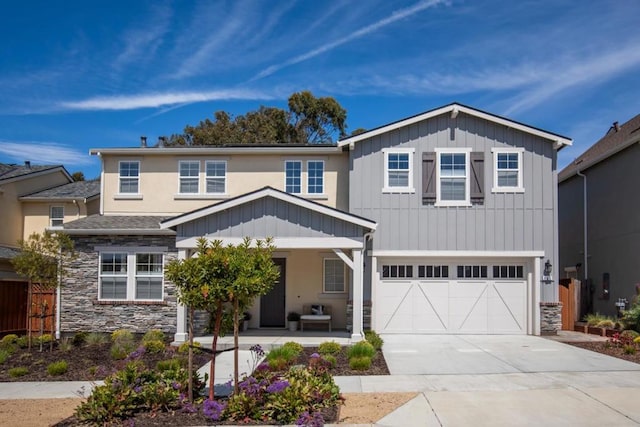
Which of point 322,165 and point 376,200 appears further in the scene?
point 322,165

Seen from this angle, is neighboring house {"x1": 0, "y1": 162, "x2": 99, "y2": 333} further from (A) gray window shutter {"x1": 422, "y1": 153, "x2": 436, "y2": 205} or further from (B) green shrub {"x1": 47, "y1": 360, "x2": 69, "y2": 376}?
(A) gray window shutter {"x1": 422, "y1": 153, "x2": 436, "y2": 205}

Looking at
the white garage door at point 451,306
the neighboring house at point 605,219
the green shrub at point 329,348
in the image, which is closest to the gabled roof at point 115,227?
the green shrub at point 329,348

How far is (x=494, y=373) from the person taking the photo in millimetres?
11453

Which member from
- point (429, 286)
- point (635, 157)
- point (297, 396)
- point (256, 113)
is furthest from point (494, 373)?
point (256, 113)

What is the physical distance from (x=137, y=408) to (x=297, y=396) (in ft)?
7.67

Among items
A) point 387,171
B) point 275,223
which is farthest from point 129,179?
point 387,171

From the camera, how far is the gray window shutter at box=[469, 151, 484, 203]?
17719 millimetres

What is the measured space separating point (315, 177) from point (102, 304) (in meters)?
7.63

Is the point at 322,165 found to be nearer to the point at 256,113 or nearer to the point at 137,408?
the point at 137,408

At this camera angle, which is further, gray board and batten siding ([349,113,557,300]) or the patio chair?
gray board and batten siding ([349,113,557,300])

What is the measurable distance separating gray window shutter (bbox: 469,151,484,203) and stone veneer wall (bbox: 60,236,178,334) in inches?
359

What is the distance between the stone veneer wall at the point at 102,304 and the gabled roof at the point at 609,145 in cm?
Result: 1443

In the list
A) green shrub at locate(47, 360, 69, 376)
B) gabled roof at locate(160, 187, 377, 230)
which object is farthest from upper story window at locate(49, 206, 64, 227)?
green shrub at locate(47, 360, 69, 376)

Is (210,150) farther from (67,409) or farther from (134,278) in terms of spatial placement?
(67,409)
